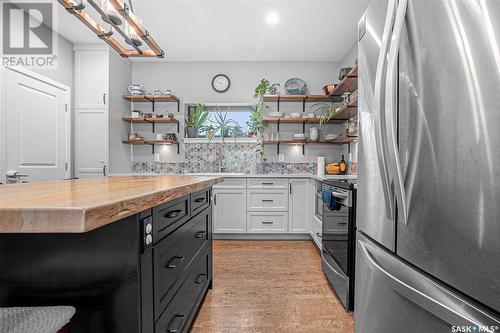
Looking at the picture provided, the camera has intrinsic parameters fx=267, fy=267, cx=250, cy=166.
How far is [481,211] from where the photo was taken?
1.84 ft

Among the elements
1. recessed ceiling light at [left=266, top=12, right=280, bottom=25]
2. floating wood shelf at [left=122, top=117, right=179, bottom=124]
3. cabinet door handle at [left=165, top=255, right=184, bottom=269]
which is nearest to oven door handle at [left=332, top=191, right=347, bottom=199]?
cabinet door handle at [left=165, top=255, right=184, bottom=269]

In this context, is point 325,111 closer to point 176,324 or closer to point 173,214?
point 173,214

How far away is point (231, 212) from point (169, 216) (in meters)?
2.65

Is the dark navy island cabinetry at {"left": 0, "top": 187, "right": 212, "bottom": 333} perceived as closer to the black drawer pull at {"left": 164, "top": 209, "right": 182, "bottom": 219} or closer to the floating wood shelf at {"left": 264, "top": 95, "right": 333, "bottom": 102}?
the black drawer pull at {"left": 164, "top": 209, "right": 182, "bottom": 219}

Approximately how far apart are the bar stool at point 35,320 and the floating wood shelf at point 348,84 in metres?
3.19

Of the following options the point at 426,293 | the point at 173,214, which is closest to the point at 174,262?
the point at 173,214

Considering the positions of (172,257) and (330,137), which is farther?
(330,137)

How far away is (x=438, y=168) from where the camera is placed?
669mm

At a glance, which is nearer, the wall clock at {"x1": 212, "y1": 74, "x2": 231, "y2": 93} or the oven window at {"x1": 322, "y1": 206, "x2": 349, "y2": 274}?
the oven window at {"x1": 322, "y1": 206, "x2": 349, "y2": 274}

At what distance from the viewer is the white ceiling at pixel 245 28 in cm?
298

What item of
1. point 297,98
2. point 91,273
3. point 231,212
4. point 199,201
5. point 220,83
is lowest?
point 231,212

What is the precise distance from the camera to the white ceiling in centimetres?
298

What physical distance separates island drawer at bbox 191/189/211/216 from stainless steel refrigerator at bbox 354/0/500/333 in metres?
1.06

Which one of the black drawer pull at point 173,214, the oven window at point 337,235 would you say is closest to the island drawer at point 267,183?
the oven window at point 337,235
